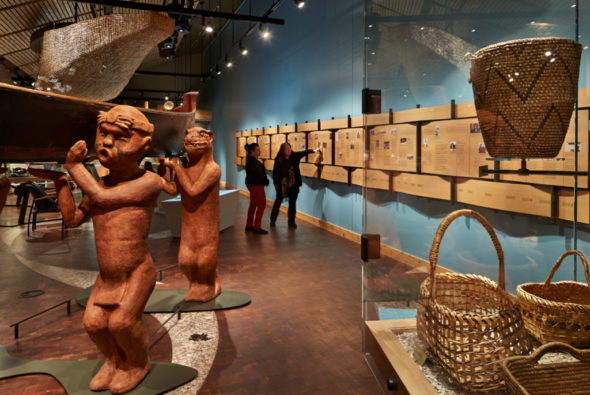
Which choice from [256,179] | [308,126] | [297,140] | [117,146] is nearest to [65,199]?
[117,146]

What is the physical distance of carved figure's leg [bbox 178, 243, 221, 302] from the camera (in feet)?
9.94

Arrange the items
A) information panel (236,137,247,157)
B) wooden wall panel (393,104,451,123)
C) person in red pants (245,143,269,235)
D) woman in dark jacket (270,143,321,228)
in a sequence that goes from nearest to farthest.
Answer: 1. wooden wall panel (393,104,451,123)
2. person in red pants (245,143,269,235)
3. woman in dark jacket (270,143,321,228)
4. information panel (236,137,247,157)

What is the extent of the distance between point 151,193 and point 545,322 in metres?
1.86

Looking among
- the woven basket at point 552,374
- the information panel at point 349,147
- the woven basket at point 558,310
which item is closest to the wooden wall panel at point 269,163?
the information panel at point 349,147

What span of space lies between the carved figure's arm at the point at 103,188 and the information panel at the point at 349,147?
12.2 feet

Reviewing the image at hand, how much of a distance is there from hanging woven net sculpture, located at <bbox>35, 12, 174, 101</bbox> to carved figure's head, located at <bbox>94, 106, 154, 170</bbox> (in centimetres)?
139

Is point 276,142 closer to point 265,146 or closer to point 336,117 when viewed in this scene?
point 265,146

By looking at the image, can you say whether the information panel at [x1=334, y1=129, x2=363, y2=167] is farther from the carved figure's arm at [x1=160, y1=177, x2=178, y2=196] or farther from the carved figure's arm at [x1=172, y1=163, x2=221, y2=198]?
the carved figure's arm at [x1=160, y1=177, x2=178, y2=196]

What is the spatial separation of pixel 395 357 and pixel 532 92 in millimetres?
1174

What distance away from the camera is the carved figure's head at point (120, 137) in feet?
5.78

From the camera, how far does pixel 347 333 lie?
8.74 ft

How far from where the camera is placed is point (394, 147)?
179 centimetres

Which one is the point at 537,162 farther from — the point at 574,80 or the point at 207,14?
the point at 207,14

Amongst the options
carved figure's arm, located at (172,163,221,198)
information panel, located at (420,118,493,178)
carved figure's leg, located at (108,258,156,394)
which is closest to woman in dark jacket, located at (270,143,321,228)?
carved figure's arm, located at (172,163,221,198)
